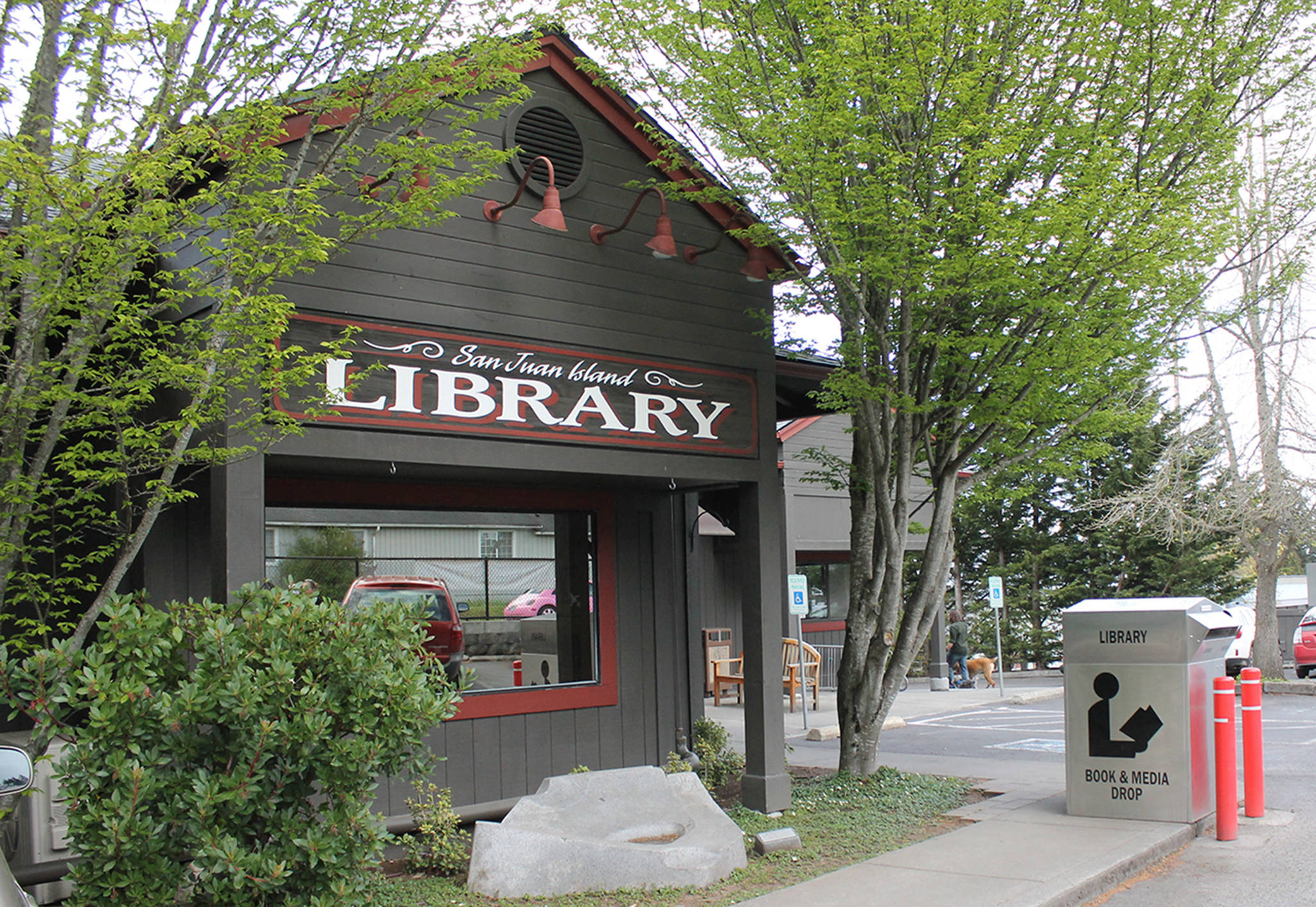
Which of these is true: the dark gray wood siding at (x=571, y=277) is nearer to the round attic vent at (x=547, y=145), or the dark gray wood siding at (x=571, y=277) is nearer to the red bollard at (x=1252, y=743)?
the round attic vent at (x=547, y=145)

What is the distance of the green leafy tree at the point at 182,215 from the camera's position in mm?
5285

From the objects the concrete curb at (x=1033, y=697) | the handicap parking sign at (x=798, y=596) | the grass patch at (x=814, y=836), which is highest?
the handicap parking sign at (x=798, y=596)

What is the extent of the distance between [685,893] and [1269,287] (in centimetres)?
725

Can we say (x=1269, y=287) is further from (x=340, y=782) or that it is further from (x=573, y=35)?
(x=340, y=782)

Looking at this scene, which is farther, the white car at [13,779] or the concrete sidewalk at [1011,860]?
the concrete sidewalk at [1011,860]

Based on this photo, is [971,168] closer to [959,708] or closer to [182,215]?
[182,215]

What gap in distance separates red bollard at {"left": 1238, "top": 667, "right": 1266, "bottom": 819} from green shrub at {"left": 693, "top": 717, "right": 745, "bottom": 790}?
3979 millimetres

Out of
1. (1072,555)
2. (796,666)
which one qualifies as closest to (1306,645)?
(1072,555)

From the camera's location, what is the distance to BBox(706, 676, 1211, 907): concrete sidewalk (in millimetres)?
6121

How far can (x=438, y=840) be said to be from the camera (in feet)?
23.2

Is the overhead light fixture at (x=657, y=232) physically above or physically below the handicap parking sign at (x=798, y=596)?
above

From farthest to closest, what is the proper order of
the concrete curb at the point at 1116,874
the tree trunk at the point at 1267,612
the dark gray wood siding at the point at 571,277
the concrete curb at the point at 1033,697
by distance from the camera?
the tree trunk at the point at 1267,612, the concrete curb at the point at 1033,697, the dark gray wood siding at the point at 571,277, the concrete curb at the point at 1116,874

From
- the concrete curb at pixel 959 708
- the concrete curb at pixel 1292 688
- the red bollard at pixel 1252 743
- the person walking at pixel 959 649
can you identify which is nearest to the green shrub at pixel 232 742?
the red bollard at pixel 1252 743

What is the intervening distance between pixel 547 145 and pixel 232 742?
15.7 ft
